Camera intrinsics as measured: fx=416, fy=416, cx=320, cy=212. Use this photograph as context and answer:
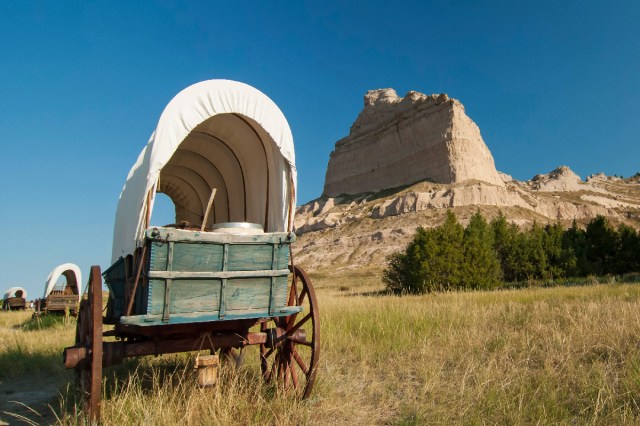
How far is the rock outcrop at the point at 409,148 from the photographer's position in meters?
78.5

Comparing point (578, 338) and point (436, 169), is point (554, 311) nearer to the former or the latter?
point (578, 338)

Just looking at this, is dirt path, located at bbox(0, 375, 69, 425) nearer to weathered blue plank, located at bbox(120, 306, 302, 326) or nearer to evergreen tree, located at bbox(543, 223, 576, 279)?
weathered blue plank, located at bbox(120, 306, 302, 326)

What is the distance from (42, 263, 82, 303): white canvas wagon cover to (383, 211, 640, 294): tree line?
550 inches

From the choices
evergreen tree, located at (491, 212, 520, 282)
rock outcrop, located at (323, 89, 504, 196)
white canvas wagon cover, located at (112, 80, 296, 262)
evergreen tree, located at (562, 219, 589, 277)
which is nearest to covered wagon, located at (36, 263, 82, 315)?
white canvas wagon cover, located at (112, 80, 296, 262)

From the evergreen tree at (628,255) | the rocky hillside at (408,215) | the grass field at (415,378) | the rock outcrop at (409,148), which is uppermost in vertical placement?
the rock outcrop at (409,148)

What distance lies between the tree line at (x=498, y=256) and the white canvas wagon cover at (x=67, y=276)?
45.8 ft

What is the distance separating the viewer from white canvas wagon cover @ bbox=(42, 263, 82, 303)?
1659 cm

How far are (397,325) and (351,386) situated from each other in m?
2.39

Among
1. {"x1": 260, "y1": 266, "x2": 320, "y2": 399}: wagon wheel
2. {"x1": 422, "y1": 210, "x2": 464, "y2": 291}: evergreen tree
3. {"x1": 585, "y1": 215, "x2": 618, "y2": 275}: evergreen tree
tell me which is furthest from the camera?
{"x1": 585, "y1": 215, "x2": 618, "y2": 275}: evergreen tree

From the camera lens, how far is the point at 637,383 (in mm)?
3762

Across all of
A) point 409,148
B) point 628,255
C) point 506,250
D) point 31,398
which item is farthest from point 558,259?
point 409,148

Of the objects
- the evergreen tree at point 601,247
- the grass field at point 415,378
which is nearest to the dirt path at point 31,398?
the grass field at point 415,378

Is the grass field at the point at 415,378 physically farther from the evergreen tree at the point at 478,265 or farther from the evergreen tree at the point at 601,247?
the evergreen tree at the point at 601,247

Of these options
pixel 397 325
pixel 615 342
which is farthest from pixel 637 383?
pixel 397 325
